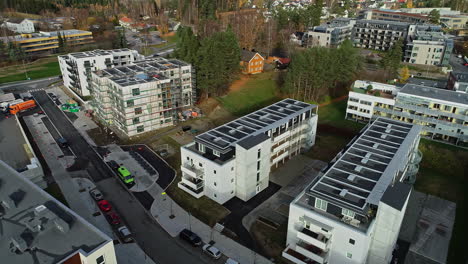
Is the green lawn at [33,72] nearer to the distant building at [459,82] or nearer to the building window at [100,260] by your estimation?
the building window at [100,260]

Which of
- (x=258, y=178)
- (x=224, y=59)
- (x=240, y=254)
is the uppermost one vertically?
(x=224, y=59)

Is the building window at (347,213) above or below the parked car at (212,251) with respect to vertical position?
above

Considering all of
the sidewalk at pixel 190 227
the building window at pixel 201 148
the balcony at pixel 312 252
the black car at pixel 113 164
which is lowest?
the sidewalk at pixel 190 227

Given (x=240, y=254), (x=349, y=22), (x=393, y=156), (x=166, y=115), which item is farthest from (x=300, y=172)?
(x=349, y=22)

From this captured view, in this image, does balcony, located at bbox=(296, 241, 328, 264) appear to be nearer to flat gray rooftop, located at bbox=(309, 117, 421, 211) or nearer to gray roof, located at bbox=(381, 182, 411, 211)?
flat gray rooftop, located at bbox=(309, 117, 421, 211)

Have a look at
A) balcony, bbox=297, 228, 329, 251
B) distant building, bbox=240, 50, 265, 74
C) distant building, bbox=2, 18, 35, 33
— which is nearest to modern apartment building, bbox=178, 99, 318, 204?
balcony, bbox=297, 228, 329, 251

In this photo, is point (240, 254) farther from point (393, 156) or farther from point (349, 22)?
point (349, 22)

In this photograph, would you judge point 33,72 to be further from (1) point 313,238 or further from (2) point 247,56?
(1) point 313,238

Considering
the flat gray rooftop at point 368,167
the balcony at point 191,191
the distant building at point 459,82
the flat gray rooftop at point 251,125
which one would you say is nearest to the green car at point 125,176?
the balcony at point 191,191
